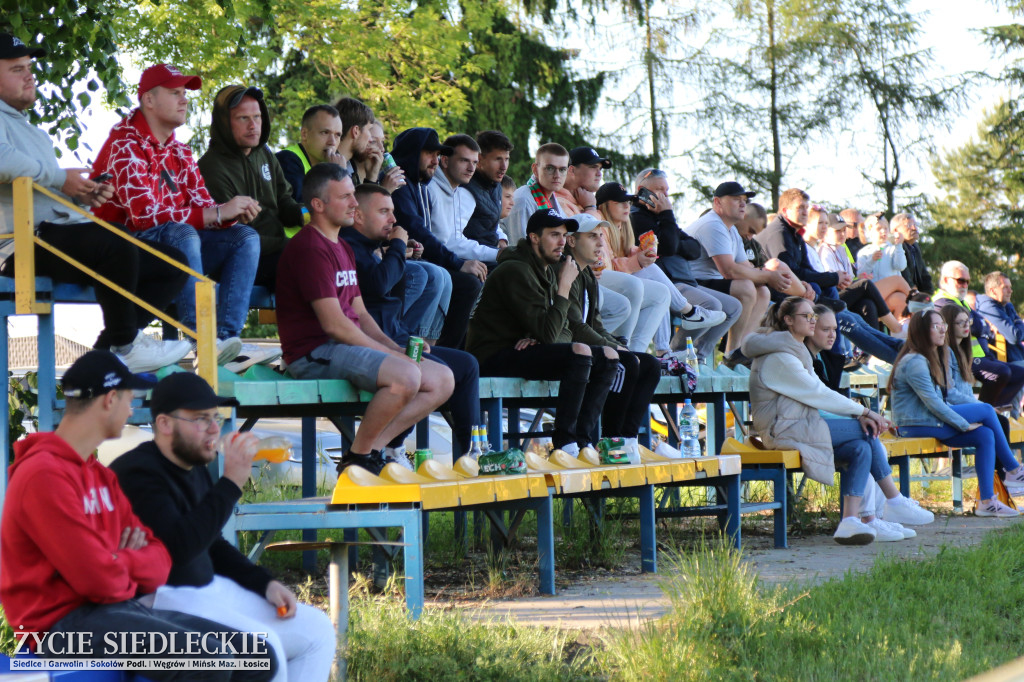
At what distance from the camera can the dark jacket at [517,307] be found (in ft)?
28.2

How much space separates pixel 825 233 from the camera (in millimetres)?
14328

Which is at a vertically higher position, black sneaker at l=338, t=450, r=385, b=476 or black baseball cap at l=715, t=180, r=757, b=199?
black baseball cap at l=715, t=180, r=757, b=199

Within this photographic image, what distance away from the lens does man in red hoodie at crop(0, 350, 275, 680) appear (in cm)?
362

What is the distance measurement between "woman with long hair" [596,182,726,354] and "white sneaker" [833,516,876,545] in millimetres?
2121

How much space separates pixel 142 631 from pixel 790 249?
10485 millimetres

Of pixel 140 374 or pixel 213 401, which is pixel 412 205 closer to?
pixel 140 374

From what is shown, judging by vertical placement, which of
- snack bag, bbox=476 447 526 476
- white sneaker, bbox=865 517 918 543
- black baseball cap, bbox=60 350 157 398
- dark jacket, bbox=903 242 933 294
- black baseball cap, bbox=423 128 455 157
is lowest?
white sneaker, bbox=865 517 918 543

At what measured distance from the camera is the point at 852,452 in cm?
998

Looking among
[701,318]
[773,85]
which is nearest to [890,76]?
[773,85]

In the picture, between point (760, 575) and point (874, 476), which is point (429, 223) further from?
point (874, 476)

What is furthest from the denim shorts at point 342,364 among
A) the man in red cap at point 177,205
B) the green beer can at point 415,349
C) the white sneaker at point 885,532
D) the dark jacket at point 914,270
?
the dark jacket at point 914,270

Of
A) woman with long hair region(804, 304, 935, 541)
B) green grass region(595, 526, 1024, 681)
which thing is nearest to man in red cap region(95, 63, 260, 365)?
green grass region(595, 526, 1024, 681)

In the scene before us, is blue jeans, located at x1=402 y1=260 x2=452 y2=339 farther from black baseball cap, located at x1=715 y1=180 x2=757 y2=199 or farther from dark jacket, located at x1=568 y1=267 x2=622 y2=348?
black baseball cap, located at x1=715 y1=180 x2=757 y2=199

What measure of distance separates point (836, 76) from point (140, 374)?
80.1 feet
